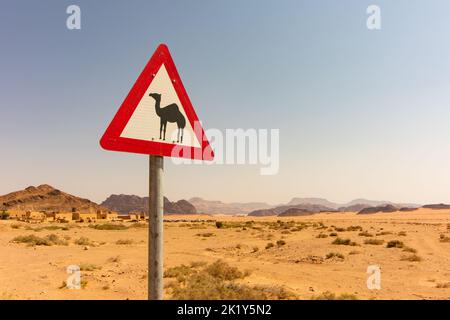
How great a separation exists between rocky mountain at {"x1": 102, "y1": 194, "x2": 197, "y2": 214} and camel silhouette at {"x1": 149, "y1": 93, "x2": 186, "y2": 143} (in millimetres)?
156174

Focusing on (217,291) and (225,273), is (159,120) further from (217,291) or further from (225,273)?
(225,273)

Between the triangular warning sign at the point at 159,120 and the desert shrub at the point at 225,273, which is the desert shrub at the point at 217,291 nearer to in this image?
the desert shrub at the point at 225,273

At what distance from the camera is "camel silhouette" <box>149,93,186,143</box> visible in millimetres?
2775

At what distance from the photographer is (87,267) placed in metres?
11.2

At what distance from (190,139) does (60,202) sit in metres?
132

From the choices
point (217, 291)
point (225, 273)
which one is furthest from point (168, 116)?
point (225, 273)

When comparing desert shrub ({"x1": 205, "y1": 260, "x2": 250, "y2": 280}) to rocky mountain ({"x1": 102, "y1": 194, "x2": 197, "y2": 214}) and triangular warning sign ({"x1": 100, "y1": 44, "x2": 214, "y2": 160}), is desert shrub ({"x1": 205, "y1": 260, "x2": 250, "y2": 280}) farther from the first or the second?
rocky mountain ({"x1": 102, "y1": 194, "x2": 197, "y2": 214})

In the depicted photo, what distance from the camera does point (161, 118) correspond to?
2.77 m

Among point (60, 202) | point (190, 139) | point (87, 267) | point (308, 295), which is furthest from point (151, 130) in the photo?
point (60, 202)

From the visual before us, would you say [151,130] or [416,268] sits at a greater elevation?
[151,130]

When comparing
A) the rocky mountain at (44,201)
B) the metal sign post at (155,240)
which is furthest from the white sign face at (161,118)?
the rocky mountain at (44,201)

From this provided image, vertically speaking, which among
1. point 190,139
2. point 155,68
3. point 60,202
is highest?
point 155,68
